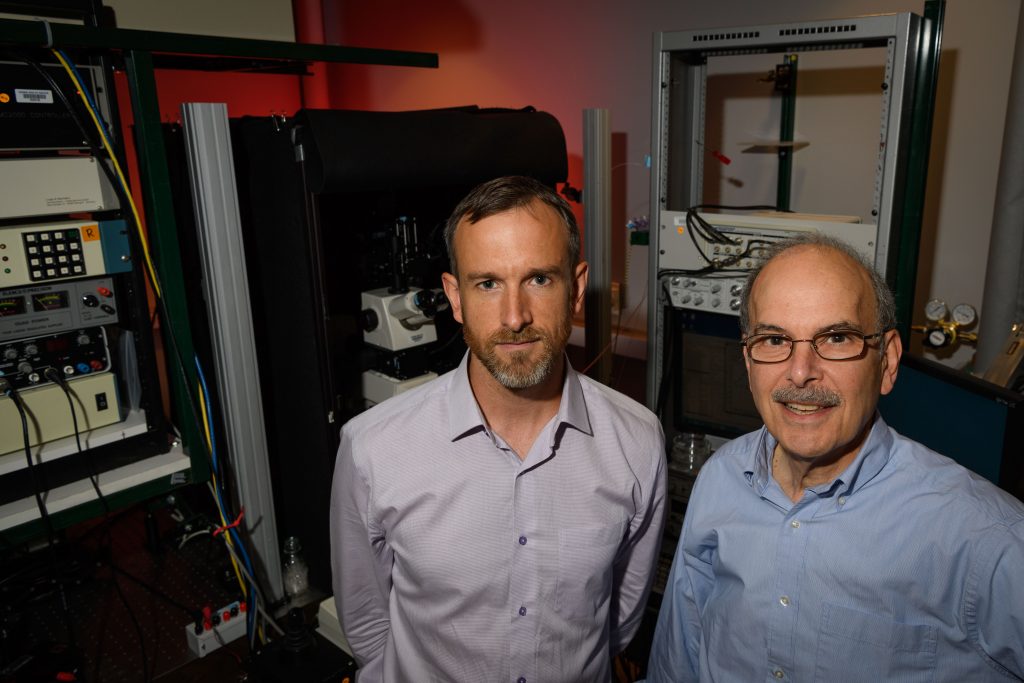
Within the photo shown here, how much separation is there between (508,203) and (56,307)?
123cm

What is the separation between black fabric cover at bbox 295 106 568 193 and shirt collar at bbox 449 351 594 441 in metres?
0.76

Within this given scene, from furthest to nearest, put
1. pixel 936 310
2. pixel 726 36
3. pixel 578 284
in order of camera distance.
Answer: pixel 936 310
pixel 726 36
pixel 578 284

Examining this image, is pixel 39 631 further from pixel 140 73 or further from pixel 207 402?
pixel 140 73

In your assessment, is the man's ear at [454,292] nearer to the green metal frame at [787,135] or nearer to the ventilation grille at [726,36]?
the ventilation grille at [726,36]

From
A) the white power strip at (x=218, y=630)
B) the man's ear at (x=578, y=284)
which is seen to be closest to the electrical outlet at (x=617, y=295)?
the white power strip at (x=218, y=630)

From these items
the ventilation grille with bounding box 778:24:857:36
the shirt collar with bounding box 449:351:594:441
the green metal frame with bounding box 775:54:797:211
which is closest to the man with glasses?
the shirt collar with bounding box 449:351:594:441

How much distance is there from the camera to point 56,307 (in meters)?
1.77

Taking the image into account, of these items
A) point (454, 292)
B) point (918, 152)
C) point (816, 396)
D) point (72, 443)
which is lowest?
point (72, 443)

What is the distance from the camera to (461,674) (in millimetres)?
1288

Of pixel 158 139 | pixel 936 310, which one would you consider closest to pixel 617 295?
pixel 936 310

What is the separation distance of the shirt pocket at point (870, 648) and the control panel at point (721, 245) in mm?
1323

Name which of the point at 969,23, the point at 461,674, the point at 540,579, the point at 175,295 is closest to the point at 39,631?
the point at 175,295

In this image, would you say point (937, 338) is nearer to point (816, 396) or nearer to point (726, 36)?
point (726, 36)

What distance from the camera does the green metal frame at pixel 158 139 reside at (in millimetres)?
1616
